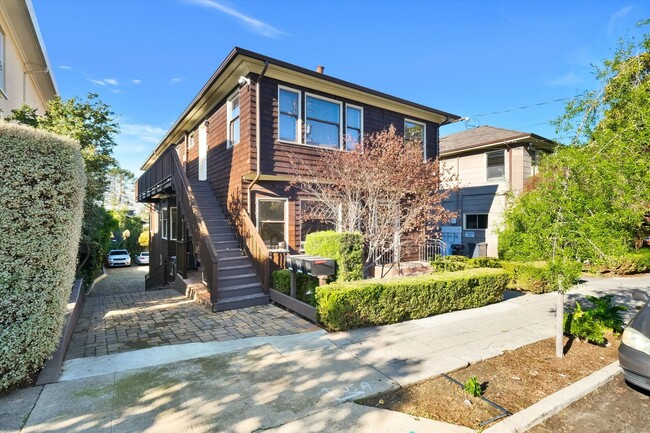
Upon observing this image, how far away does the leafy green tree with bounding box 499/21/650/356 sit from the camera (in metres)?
4.01

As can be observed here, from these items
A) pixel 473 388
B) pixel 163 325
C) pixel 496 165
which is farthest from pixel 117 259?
pixel 473 388

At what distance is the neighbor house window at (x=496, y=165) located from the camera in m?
15.4

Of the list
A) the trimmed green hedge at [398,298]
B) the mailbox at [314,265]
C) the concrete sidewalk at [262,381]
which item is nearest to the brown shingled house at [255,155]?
the mailbox at [314,265]

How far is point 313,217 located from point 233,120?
3879mm

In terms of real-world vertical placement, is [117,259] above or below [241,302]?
below

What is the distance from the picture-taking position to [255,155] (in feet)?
28.6

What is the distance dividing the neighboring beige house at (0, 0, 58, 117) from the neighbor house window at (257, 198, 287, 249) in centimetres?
591

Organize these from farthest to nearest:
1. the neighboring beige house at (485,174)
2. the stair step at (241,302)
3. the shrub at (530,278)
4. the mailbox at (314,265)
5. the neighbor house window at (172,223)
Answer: the neighboring beige house at (485,174) → the neighbor house window at (172,223) → the shrub at (530,278) → the stair step at (241,302) → the mailbox at (314,265)

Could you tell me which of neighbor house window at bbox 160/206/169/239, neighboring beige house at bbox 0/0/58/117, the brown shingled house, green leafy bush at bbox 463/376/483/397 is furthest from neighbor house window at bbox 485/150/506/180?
neighboring beige house at bbox 0/0/58/117

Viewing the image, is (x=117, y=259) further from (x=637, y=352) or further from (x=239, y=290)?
(x=637, y=352)

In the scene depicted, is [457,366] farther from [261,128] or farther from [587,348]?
[261,128]

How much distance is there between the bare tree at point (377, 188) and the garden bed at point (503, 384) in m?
4.00

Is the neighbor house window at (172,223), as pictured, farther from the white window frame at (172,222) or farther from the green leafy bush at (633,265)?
the green leafy bush at (633,265)

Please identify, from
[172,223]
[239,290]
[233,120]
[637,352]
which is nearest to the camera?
[637,352]
